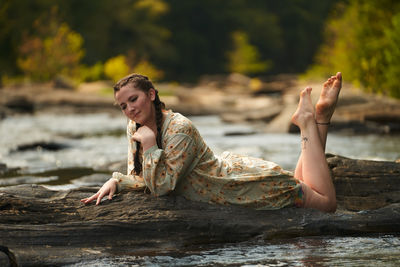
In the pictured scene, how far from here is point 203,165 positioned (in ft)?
16.5

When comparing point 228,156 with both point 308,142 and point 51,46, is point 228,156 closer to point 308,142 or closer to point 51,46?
point 308,142

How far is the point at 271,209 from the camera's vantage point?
5.19 m

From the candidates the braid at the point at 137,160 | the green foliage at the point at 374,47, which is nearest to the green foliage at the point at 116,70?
the green foliage at the point at 374,47

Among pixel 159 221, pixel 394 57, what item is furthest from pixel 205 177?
pixel 394 57

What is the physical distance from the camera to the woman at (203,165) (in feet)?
15.8

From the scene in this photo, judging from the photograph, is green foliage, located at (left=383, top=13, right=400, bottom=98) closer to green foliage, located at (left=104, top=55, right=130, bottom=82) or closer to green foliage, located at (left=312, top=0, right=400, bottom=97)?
green foliage, located at (left=312, top=0, right=400, bottom=97)

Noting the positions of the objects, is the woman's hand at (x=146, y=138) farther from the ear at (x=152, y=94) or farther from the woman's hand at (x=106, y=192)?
the woman's hand at (x=106, y=192)

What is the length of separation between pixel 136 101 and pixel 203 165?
28.7 inches

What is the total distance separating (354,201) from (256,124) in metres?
12.5

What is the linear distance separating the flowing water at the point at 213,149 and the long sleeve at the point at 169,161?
1.82 ft

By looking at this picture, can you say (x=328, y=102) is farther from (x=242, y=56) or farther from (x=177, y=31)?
(x=177, y=31)

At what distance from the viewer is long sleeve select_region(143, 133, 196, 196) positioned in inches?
187

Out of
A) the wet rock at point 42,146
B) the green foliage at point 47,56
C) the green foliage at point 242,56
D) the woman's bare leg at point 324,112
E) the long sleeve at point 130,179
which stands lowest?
the long sleeve at point 130,179

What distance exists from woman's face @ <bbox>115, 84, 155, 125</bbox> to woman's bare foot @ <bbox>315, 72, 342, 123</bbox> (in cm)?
149
